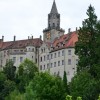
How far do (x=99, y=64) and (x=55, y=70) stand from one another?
52.4m

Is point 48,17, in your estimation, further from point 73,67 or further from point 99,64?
point 99,64

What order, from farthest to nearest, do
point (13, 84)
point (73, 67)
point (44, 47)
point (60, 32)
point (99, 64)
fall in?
1. point (60, 32)
2. point (44, 47)
3. point (73, 67)
4. point (13, 84)
5. point (99, 64)

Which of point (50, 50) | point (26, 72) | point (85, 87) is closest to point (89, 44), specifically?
point (85, 87)

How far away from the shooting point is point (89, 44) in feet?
237

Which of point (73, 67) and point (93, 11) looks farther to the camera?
point (73, 67)

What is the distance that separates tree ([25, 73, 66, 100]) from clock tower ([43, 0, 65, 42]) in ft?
182

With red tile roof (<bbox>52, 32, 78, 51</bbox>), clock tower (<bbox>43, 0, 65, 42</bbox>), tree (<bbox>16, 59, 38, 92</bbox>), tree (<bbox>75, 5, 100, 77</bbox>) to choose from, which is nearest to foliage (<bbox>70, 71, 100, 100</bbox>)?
tree (<bbox>75, 5, 100, 77</bbox>)

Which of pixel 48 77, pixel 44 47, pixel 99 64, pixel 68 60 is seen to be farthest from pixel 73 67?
pixel 99 64

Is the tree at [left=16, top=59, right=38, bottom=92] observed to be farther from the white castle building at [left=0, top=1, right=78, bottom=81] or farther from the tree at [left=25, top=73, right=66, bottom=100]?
the tree at [left=25, top=73, right=66, bottom=100]

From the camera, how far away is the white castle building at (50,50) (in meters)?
118

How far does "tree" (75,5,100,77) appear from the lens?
232 feet

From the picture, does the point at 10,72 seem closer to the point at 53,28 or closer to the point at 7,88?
the point at 7,88

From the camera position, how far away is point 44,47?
126 m

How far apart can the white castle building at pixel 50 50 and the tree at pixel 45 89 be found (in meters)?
34.9
